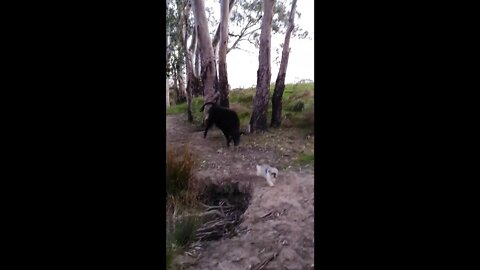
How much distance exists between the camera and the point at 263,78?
133 centimetres

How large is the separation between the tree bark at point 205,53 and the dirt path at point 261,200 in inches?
5.4

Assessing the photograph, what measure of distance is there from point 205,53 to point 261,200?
58 centimetres

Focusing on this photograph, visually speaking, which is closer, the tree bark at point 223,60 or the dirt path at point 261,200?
the dirt path at point 261,200

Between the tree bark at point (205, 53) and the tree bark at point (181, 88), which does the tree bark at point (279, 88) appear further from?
the tree bark at point (181, 88)

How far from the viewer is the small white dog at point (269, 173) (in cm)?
127

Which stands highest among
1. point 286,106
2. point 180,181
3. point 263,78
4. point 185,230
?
point 263,78

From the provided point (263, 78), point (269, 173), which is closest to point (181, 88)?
point (263, 78)

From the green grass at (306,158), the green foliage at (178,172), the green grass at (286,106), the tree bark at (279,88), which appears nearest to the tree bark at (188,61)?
the green grass at (286,106)

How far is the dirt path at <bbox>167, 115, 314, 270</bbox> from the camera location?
4.00 ft

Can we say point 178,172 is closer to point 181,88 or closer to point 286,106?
point 181,88

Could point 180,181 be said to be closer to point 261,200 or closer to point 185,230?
point 185,230

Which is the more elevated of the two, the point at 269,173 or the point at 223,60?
the point at 223,60

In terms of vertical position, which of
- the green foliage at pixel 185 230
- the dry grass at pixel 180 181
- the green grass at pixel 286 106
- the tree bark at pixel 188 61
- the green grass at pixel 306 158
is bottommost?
the green foliage at pixel 185 230
